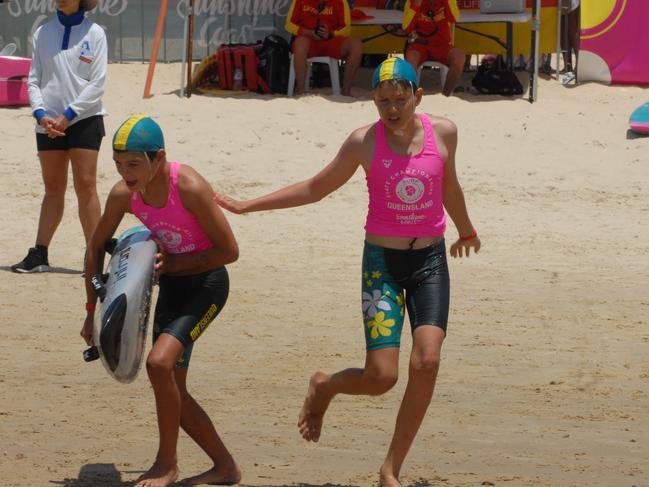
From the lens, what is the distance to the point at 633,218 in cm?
1166

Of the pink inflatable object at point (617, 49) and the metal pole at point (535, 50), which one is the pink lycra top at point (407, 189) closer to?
the metal pole at point (535, 50)

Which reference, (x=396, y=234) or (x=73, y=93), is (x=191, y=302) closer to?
(x=396, y=234)

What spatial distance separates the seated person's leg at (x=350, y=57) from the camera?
15.8 metres

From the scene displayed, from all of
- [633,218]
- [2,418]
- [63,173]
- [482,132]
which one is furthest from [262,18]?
[2,418]

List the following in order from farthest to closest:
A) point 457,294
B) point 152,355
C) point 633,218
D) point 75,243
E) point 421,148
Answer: point 633,218
point 75,243
point 457,294
point 421,148
point 152,355

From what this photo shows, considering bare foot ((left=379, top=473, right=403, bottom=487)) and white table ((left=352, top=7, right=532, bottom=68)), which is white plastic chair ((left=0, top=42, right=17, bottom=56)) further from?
bare foot ((left=379, top=473, right=403, bottom=487))

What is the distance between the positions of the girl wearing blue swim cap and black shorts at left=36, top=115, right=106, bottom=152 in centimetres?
380

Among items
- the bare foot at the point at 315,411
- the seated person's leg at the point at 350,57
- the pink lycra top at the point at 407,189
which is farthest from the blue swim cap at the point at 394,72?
the seated person's leg at the point at 350,57

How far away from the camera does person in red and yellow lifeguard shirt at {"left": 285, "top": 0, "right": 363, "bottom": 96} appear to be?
15625 millimetres

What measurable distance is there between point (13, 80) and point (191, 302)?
10204mm

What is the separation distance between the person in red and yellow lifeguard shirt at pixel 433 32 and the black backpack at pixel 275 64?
5.28 feet

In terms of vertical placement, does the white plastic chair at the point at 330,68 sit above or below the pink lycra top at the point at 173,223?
below

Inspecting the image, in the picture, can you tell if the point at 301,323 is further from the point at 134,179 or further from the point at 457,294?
the point at 134,179

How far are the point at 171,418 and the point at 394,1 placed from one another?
43.7 feet
